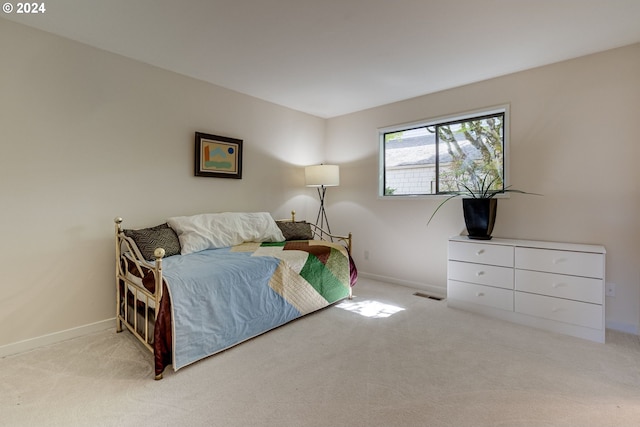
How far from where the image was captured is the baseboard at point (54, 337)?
Result: 2080 mm

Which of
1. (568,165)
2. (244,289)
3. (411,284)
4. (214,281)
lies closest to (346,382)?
(244,289)

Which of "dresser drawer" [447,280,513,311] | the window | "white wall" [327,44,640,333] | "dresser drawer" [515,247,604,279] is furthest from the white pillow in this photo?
"dresser drawer" [515,247,604,279]

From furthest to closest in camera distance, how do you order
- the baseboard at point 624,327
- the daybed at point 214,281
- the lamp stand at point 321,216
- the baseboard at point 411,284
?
1. the lamp stand at point 321,216
2. the baseboard at point 411,284
3. the baseboard at point 624,327
4. the daybed at point 214,281

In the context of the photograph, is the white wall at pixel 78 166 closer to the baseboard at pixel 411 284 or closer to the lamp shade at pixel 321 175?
the lamp shade at pixel 321 175

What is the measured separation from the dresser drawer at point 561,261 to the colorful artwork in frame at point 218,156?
2.97 meters

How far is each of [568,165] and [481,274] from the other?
48.8 inches

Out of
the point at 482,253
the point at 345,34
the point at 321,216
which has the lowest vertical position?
the point at 482,253

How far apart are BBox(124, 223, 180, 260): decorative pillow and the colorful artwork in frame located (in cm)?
76

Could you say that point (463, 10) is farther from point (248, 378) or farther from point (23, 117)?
point (23, 117)

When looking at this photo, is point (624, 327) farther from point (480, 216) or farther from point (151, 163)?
point (151, 163)

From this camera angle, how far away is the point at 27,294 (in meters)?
2.16

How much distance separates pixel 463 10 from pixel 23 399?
3487 millimetres

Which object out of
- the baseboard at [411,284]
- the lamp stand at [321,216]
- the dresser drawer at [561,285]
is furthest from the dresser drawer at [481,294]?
the lamp stand at [321,216]

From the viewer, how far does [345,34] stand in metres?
2.23
